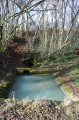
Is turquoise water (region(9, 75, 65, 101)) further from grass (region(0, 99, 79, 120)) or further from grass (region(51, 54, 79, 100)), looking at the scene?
grass (region(0, 99, 79, 120))

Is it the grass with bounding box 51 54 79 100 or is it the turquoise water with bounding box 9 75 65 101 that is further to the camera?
the grass with bounding box 51 54 79 100

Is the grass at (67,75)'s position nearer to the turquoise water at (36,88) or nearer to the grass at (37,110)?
the turquoise water at (36,88)

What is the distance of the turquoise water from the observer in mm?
11367

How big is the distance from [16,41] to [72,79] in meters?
12.9

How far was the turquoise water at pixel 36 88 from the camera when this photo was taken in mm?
11367

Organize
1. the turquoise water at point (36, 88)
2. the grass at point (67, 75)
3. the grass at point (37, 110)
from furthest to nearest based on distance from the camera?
the grass at point (67, 75) < the turquoise water at point (36, 88) < the grass at point (37, 110)

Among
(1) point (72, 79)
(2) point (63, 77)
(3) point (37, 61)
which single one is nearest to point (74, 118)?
(1) point (72, 79)

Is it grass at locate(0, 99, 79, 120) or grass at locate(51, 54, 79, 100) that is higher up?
grass at locate(0, 99, 79, 120)

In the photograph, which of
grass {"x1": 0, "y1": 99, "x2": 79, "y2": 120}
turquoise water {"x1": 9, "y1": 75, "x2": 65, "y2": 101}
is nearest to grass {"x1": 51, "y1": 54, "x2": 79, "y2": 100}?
turquoise water {"x1": 9, "y1": 75, "x2": 65, "y2": 101}

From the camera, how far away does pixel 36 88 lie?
12.8m

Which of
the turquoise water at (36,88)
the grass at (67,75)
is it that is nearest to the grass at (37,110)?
the turquoise water at (36,88)

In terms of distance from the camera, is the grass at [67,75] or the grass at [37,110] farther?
the grass at [67,75]

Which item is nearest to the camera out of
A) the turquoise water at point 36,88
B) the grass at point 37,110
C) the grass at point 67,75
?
the grass at point 37,110

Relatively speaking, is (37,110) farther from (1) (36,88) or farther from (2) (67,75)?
(2) (67,75)
